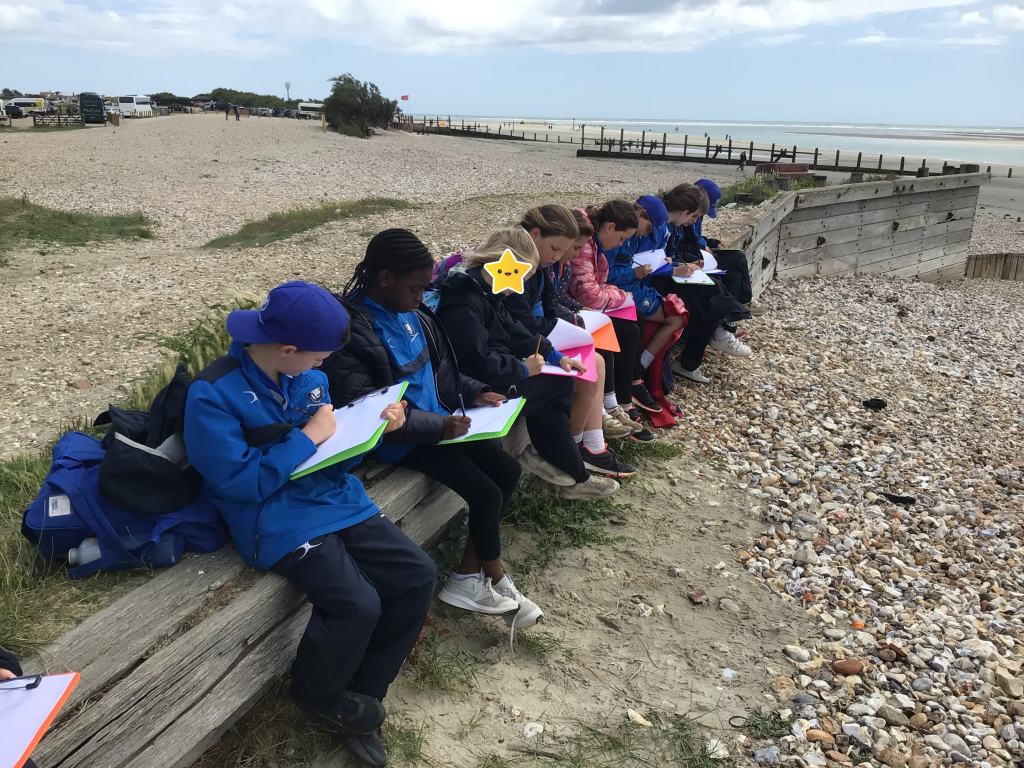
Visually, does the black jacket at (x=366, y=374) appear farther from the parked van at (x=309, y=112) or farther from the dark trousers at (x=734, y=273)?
the parked van at (x=309, y=112)

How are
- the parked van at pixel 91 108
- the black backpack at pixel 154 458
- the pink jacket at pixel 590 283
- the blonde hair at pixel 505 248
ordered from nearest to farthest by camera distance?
1. the black backpack at pixel 154 458
2. the blonde hair at pixel 505 248
3. the pink jacket at pixel 590 283
4. the parked van at pixel 91 108

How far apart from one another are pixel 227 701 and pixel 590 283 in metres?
→ 3.71

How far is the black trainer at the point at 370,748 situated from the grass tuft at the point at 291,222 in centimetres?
1163

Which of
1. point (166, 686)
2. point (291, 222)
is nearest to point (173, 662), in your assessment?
point (166, 686)

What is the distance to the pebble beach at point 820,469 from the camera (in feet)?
10.0

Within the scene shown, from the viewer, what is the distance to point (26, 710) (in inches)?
66.3

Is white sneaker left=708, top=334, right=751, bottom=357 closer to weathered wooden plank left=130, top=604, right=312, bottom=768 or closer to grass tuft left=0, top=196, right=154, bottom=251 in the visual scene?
weathered wooden plank left=130, top=604, right=312, bottom=768

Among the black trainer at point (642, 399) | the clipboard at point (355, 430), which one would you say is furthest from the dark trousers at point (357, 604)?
the black trainer at point (642, 399)

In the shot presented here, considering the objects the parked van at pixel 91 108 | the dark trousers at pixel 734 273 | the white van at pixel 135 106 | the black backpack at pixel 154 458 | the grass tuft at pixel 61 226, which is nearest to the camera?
the black backpack at pixel 154 458

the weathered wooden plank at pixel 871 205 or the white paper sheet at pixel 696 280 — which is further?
the weathered wooden plank at pixel 871 205

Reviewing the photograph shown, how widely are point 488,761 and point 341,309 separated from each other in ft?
5.53

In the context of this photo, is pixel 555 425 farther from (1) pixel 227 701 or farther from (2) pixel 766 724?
(1) pixel 227 701

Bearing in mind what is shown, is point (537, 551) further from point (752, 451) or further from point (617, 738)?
point (752, 451)

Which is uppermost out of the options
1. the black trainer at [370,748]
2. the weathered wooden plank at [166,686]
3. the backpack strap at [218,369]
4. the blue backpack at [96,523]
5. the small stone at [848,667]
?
the backpack strap at [218,369]
